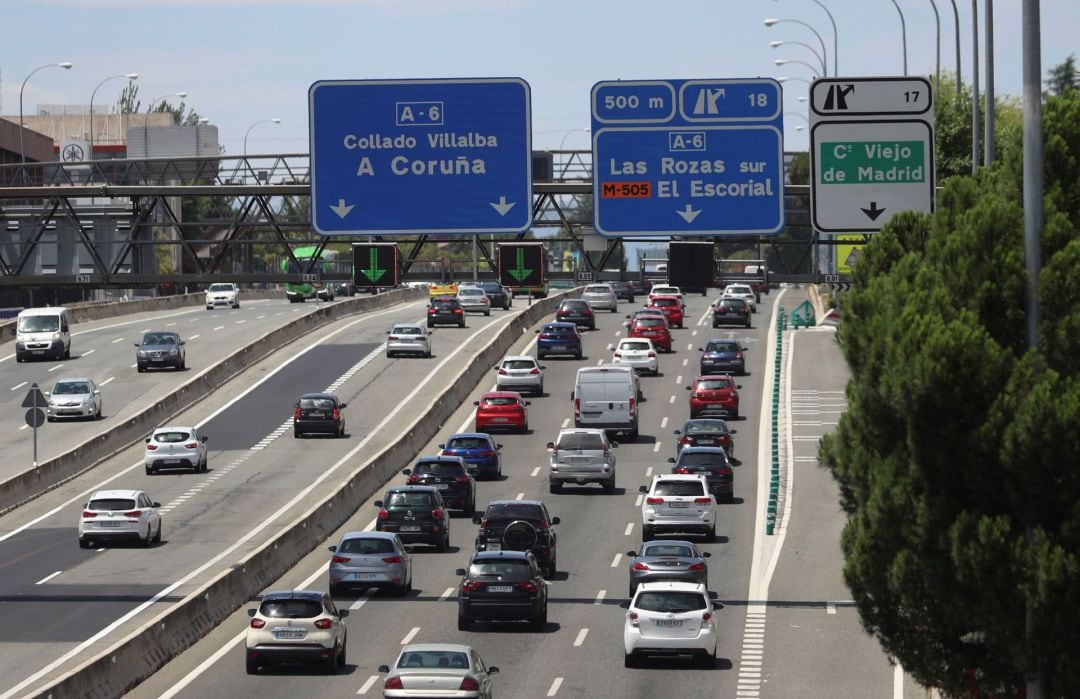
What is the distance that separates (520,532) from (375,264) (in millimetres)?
8228

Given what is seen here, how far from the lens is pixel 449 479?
5088 cm

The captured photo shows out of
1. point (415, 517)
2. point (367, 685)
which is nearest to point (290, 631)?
point (367, 685)

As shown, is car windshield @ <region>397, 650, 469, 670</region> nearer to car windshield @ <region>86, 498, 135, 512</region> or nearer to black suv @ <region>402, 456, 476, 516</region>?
car windshield @ <region>86, 498, 135, 512</region>

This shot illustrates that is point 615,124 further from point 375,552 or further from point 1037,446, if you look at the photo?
point 1037,446

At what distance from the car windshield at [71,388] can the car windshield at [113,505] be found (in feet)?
73.9

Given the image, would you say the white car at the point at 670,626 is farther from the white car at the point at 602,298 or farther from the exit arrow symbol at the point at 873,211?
the white car at the point at 602,298

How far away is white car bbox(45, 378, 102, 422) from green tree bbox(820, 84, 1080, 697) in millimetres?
51601

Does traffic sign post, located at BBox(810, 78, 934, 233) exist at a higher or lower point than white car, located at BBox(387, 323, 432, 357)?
higher

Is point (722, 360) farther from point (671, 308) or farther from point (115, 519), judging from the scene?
point (115, 519)

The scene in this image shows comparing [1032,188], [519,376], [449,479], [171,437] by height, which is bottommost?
[449,479]

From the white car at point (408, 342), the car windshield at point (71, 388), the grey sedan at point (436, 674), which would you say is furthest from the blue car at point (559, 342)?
the grey sedan at point (436, 674)

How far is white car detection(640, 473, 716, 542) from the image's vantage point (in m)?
45.8

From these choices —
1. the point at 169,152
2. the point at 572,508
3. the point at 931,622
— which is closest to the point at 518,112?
the point at 931,622

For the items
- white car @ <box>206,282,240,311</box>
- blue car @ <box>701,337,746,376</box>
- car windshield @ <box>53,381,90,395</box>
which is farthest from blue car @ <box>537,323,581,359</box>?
white car @ <box>206,282,240,311</box>
